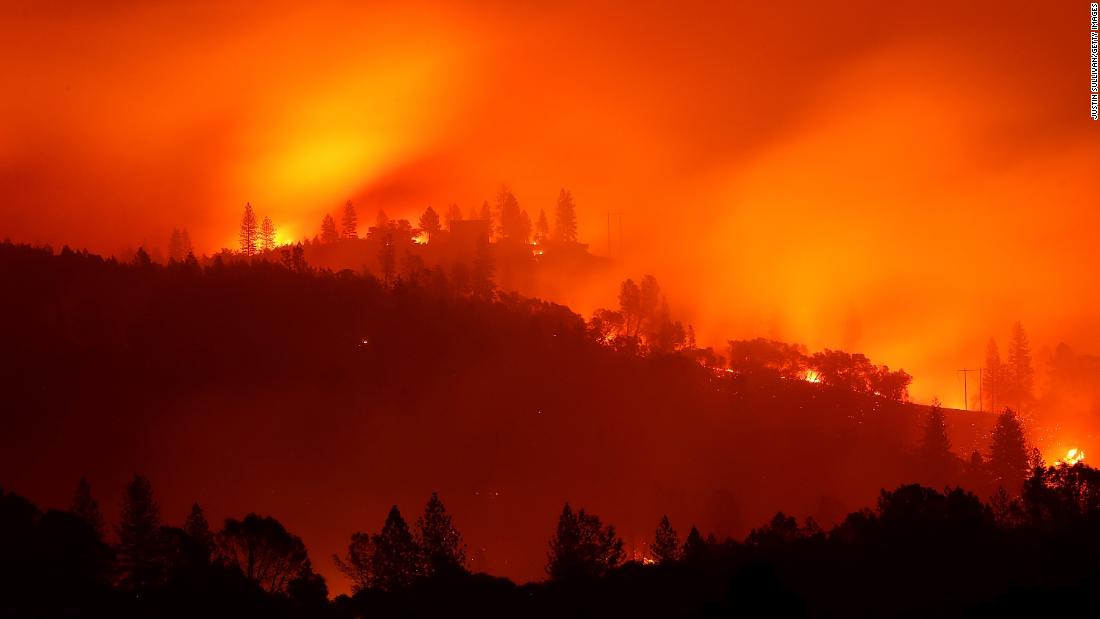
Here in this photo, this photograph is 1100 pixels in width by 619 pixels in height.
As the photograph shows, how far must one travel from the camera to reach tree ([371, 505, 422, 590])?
8188cm

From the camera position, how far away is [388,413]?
16438 cm

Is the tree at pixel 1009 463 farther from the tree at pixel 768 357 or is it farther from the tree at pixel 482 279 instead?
the tree at pixel 482 279

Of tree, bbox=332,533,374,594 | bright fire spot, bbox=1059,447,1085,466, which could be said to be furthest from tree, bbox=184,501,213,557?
bright fire spot, bbox=1059,447,1085,466

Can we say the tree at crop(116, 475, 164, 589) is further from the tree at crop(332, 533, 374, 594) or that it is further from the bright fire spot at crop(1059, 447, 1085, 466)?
the bright fire spot at crop(1059, 447, 1085, 466)

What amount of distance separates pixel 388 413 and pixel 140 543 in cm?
8407

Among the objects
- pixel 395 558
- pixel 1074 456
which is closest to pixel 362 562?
pixel 395 558

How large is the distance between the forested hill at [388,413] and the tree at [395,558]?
3001cm

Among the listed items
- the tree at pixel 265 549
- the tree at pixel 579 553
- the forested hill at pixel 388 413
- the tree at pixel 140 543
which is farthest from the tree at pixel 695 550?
the tree at pixel 140 543

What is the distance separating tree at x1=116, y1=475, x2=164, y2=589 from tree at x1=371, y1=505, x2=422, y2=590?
47.9 ft

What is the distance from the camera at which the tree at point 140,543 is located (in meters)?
76.6

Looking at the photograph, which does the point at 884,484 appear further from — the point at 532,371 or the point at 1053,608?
the point at 1053,608

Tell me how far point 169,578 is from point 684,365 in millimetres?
114036

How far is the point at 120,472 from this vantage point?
458 feet

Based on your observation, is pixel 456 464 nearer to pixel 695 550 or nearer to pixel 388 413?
pixel 388 413
